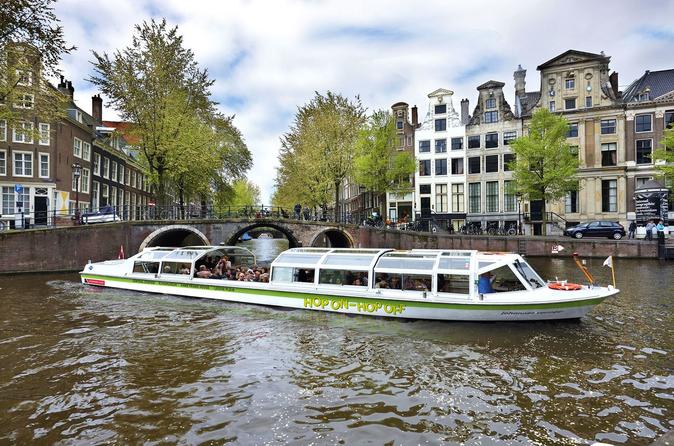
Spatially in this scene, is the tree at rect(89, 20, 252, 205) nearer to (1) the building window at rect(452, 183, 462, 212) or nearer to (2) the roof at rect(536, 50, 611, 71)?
(1) the building window at rect(452, 183, 462, 212)

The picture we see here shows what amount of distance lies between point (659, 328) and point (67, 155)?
1646 inches

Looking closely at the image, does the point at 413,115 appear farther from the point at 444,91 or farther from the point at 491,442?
the point at 491,442

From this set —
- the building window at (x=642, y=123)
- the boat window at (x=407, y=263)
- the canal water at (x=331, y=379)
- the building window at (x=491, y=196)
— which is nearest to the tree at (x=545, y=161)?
the building window at (x=491, y=196)

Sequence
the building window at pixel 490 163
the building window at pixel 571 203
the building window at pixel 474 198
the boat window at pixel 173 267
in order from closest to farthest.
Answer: the boat window at pixel 173 267, the building window at pixel 571 203, the building window at pixel 490 163, the building window at pixel 474 198

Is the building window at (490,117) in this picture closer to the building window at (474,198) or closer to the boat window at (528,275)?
the building window at (474,198)

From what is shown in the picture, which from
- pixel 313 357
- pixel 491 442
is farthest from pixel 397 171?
pixel 491 442

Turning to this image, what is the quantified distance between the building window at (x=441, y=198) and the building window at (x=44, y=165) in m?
37.0

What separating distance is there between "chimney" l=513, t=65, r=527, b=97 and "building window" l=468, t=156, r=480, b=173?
27.3 ft

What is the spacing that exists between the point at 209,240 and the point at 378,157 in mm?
17278

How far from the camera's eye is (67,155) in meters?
36.6

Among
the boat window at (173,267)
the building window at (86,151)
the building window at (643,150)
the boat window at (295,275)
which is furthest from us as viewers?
the building window at (86,151)

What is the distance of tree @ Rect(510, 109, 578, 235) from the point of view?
34375mm

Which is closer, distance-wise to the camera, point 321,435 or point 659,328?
point 321,435

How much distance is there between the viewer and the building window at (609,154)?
133 feet
